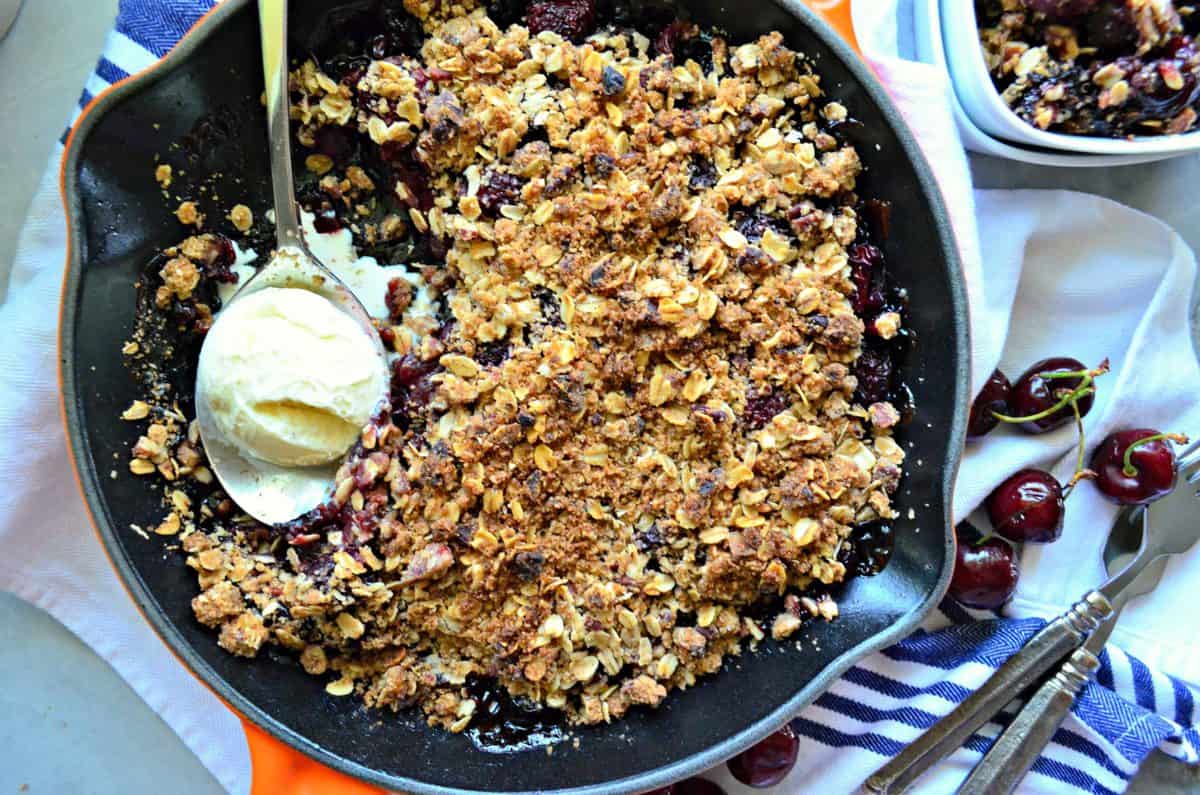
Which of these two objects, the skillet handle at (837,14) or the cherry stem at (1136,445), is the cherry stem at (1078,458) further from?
the skillet handle at (837,14)

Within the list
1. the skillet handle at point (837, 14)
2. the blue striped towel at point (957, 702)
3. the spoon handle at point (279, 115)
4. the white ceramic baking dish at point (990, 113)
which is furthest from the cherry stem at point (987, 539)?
the spoon handle at point (279, 115)

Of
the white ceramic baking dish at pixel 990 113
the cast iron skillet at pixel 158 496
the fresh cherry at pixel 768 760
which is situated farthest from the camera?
the fresh cherry at pixel 768 760

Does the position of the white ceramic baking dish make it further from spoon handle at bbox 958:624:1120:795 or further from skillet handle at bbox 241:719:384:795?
skillet handle at bbox 241:719:384:795

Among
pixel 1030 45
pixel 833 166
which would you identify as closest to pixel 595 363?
pixel 833 166

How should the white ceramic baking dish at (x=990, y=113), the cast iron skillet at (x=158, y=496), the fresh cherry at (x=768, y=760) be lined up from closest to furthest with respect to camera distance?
the cast iron skillet at (x=158, y=496), the white ceramic baking dish at (x=990, y=113), the fresh cherry at (x=768, y=760)

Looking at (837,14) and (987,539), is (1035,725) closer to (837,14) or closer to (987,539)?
(987,539)

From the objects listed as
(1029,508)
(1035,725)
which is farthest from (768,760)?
(1029,508)
